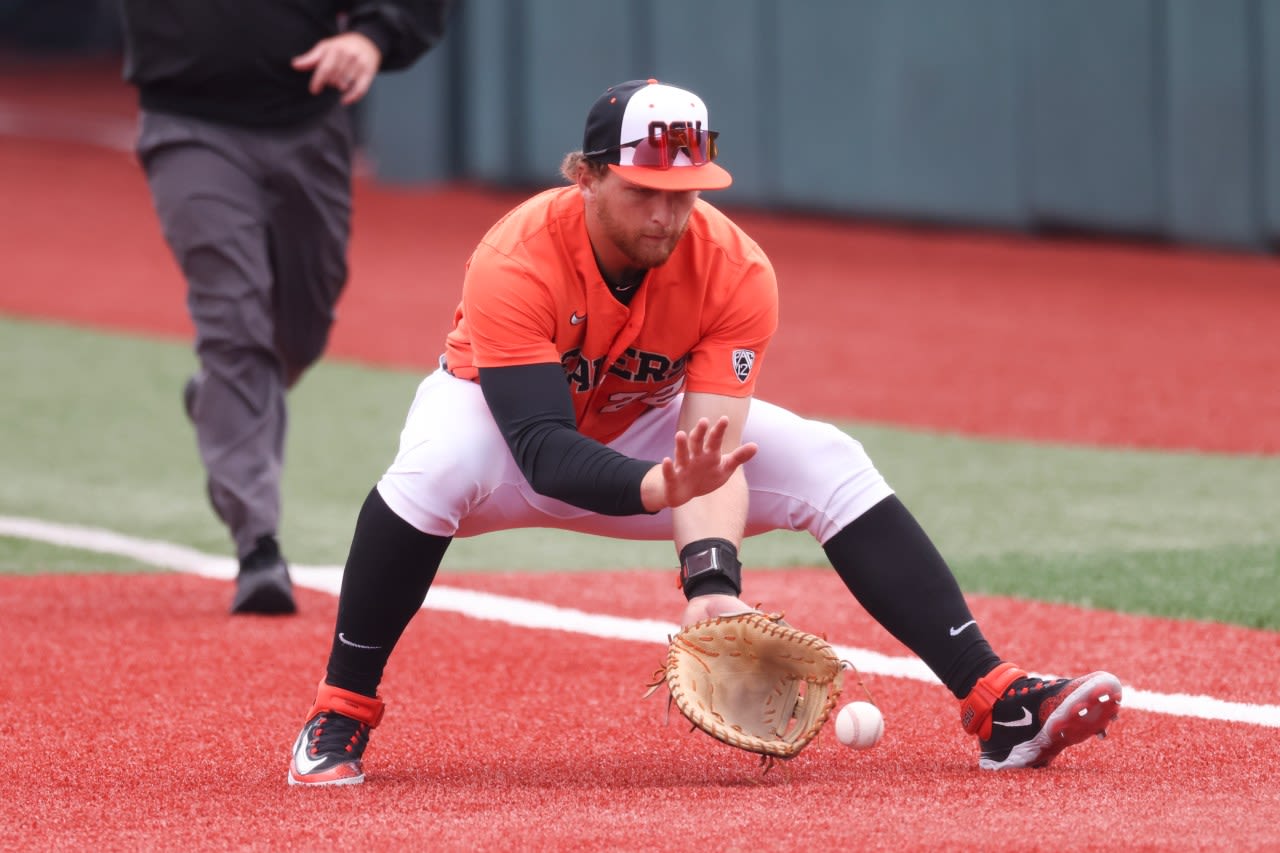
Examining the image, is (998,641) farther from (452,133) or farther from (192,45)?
(452,133)

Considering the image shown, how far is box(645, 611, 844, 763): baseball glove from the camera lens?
3.44m

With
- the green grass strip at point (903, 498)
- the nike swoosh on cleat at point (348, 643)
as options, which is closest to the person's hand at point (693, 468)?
the nike swoosh on cleat at point (348, 643)

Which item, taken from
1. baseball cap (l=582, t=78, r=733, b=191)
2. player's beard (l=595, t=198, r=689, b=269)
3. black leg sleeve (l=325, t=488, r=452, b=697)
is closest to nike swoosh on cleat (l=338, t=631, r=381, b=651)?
black leg sleeve (l=325, t=488, r=452, b=697)

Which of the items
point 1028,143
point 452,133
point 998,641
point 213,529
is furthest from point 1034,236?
point 998,641

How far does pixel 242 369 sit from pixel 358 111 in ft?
52.6

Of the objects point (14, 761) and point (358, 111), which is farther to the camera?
point (358, 111)

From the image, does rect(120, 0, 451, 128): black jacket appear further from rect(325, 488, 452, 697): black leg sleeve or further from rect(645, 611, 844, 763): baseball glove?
rect(645, 611, 844, 763): baseball glove

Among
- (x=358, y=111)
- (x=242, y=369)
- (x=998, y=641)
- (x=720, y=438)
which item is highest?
(x=720, y=438)

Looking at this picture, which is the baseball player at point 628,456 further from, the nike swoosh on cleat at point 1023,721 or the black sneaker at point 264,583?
the black sneaker at point 264,583

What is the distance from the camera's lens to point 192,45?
5.50m

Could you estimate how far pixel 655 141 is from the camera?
11.3 feet

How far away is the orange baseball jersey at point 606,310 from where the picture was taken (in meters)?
3.54

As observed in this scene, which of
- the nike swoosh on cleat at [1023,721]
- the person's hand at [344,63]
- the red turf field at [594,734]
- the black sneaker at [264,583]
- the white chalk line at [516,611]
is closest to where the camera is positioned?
the red turf field at [594,734]

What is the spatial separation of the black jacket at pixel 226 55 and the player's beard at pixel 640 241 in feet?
7.43
